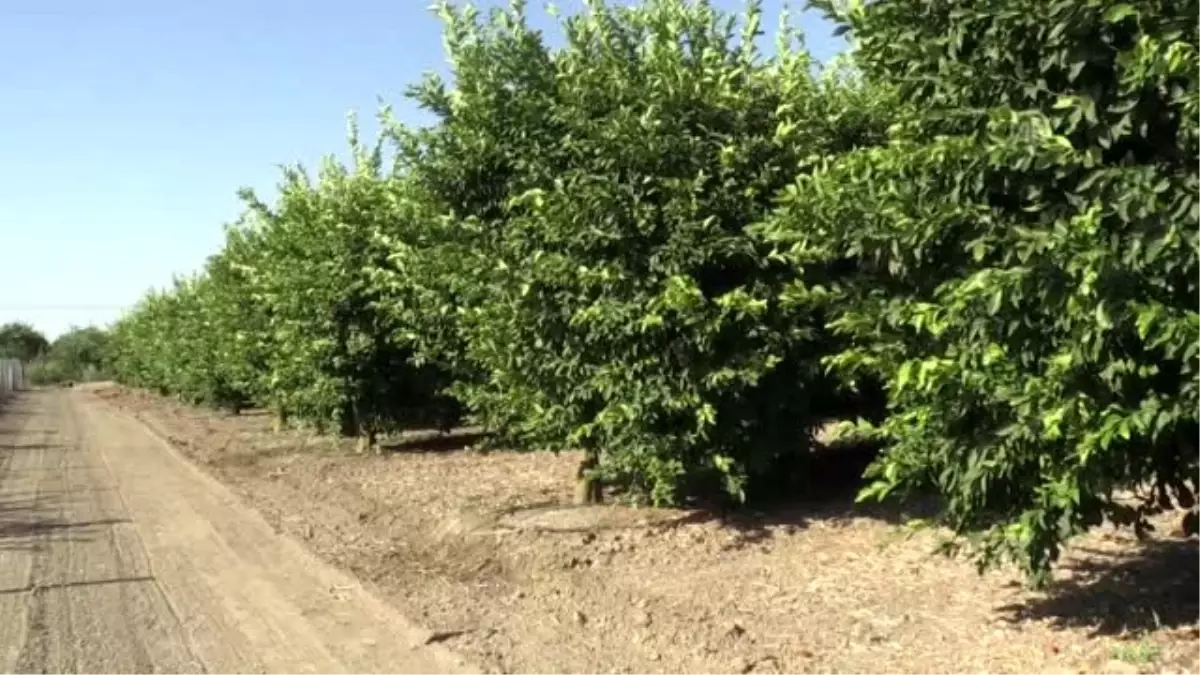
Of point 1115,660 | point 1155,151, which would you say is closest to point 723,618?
point 1115,660

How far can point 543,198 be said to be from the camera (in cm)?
877

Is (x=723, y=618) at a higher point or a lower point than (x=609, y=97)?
lower

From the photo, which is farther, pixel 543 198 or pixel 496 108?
pixel 496 108

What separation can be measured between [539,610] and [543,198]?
121 inches

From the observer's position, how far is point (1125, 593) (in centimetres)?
629

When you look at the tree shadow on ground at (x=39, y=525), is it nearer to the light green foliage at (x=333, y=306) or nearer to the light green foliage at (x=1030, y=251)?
the light green foliage at (x=333, y=306)

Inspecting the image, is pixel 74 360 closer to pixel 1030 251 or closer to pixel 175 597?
pixel 175 597

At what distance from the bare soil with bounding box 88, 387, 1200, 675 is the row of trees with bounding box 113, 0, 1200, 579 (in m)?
0.57

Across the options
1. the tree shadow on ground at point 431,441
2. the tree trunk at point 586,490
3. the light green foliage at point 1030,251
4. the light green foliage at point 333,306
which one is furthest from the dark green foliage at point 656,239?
the tree shadow on ground at point 431,441

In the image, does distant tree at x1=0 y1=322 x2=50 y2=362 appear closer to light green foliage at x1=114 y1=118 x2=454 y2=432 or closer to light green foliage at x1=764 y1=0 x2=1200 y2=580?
light green foliage at x1=114 y1=118 x2=454 y2=432

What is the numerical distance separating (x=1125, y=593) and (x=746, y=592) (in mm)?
2246

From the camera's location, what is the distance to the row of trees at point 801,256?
4484mm

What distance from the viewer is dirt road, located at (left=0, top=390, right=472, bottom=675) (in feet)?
22.0

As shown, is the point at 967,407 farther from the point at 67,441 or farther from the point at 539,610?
the point at 67,441
